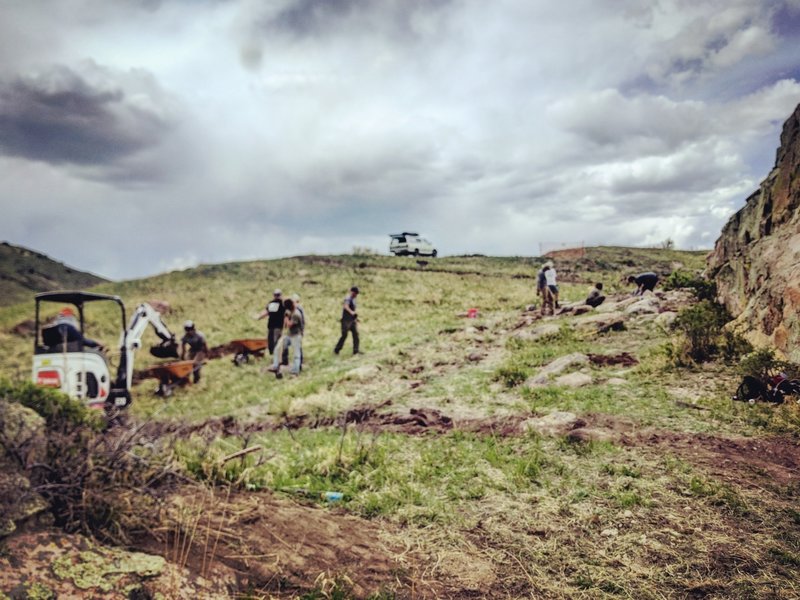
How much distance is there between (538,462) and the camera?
6.00 metres

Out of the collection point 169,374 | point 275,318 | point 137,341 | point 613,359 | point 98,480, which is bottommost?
point 169,374

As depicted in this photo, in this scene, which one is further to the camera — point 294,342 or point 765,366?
point 294,342

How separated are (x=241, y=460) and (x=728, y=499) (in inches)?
196

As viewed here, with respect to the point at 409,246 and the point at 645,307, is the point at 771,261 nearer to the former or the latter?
the point at 645,307

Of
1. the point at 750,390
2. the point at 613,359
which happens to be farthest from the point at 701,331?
the point at 750,390

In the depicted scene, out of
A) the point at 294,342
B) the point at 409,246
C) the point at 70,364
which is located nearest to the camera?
the point at 70,364

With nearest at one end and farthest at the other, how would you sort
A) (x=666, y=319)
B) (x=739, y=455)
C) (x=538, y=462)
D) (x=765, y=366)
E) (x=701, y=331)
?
1. (x=739, y=455)
2. (x=538, y=462)
3. (x=765, y=366)
4. (x=701, y=331)
5. (x=666, y=319)

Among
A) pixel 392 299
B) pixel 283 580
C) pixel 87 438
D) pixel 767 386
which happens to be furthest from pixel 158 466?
pixel 392 299

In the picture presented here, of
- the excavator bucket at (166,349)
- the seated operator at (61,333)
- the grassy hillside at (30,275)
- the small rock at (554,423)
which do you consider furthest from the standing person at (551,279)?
the grassy hillside at (30,275)

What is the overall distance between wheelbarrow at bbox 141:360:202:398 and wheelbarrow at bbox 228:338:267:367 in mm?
2577

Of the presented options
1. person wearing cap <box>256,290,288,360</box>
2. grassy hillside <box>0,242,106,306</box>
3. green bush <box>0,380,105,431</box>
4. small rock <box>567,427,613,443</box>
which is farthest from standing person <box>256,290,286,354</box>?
grassy hillside <box>0,242,106,306</box>

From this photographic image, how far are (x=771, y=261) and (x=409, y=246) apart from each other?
133ft

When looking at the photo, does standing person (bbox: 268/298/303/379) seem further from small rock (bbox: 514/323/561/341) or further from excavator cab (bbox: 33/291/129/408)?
small rock (bbox: 514/323/561/341)

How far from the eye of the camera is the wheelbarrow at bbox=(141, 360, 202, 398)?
14611 millimetres
